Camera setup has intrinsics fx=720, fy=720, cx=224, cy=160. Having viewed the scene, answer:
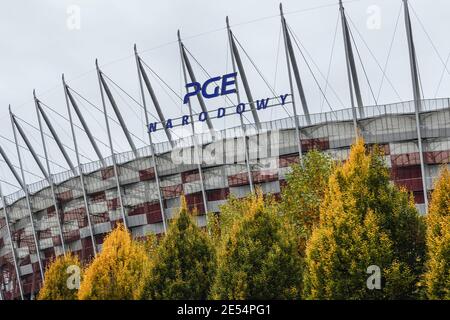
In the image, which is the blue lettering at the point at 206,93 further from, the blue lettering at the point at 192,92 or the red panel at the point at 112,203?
the red panel at the point at 112,203

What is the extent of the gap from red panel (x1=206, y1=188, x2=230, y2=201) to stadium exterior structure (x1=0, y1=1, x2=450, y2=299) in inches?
4.5

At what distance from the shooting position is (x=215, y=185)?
80000 millimetres

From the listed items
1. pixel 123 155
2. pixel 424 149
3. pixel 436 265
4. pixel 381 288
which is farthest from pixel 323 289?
pixel 123 155

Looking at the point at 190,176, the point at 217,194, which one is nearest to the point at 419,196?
the point at 217,194

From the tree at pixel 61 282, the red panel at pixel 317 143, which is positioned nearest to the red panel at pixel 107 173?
the red panel at pixel 317 143

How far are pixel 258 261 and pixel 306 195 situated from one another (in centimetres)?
1352

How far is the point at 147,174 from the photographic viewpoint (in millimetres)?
84688

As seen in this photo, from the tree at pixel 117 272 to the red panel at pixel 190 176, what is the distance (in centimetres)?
4367

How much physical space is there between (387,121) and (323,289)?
45.1 metres

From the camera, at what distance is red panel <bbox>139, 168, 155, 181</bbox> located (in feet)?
276

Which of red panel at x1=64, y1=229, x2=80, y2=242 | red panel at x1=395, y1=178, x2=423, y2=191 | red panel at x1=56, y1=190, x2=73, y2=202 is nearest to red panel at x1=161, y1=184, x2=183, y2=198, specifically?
red panel at x1=64, y1=229, x2=80, y2=242

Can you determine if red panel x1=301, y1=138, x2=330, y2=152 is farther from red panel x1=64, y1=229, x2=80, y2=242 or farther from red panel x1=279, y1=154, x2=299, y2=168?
red panel x1=64, y1=229, x2=80, y2=242
